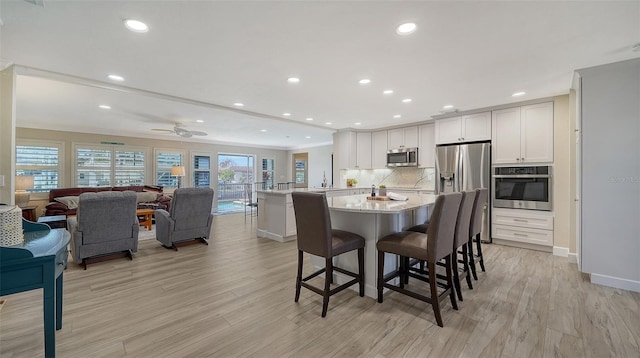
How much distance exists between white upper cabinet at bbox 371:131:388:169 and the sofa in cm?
539

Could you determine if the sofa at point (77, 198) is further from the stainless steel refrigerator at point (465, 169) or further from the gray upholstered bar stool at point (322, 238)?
the stainless steel refrigerator at point (465, 169)

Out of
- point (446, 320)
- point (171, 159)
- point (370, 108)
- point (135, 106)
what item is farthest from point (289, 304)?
point (171, 159)

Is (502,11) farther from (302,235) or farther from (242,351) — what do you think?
(242,351)

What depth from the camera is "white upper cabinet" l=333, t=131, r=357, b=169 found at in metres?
6.66

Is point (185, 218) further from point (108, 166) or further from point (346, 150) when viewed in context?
point (108, 166)

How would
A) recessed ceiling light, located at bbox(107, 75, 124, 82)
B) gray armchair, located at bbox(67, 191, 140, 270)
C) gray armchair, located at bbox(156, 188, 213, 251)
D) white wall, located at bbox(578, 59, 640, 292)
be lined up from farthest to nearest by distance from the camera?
gray armchair, located at bbox(156, 188, 213, 251) < gray armchair, located at bbox(67, 191, 140, 270) < recessed ceiling light, located at bbox(107, 75, 124, 82) < white wall, located at bbox(578, 59, 640, 292)

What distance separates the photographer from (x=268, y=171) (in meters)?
10.5

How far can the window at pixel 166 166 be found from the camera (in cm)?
777

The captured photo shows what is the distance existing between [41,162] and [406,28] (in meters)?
8.30

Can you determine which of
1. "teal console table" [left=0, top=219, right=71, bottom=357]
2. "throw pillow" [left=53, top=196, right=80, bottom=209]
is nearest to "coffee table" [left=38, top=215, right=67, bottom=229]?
"throw pillow" [left=53, top=196, right=80, bottom=209]

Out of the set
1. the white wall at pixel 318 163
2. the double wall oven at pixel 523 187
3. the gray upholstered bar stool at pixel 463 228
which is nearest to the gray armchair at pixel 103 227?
the gray upholstered bar stool at pixel 463 228

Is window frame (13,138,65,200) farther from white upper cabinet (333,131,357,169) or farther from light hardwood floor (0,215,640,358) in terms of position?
white upper cabinet (333,131,357,169)

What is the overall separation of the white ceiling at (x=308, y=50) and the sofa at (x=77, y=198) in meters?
2.43

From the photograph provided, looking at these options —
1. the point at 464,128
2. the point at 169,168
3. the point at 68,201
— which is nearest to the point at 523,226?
the point at 464,128
